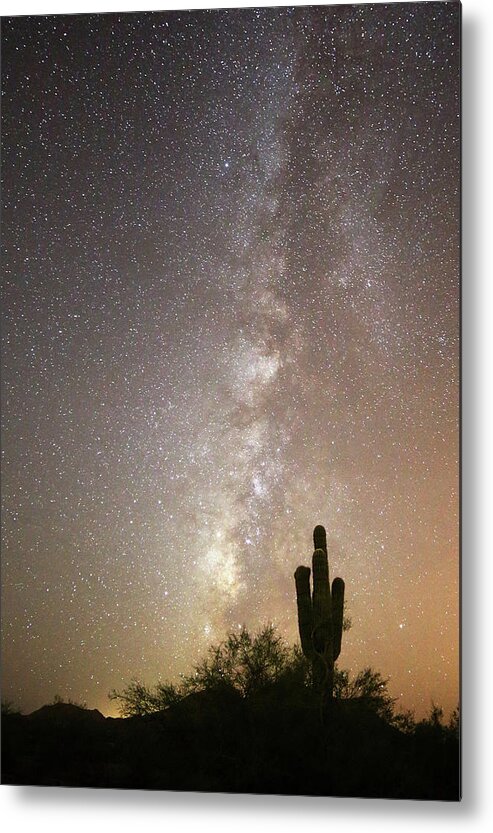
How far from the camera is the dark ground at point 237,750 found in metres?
2.33

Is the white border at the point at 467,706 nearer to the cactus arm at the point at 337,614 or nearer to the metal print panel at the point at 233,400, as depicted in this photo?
the metal print panel at the point at 233,400

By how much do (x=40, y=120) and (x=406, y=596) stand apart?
1.53 metres

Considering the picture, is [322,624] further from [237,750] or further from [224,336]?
[224,336]

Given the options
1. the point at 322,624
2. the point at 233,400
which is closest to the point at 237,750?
the point at 322,624

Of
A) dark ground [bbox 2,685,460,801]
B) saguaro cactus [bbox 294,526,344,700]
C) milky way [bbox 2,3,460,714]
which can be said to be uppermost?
milky way [bbox 2,3,460,714]

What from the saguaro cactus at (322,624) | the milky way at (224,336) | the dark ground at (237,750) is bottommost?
the dark ground at (237,750)

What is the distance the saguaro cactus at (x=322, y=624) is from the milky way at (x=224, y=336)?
0.04 meters

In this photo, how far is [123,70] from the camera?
8.22ft

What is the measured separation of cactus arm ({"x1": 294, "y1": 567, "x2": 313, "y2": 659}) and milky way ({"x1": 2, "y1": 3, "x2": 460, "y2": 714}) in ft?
0.11

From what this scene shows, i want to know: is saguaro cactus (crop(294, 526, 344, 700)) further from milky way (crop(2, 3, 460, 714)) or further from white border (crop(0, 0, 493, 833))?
white border (crop(0, 0, 493, 833))

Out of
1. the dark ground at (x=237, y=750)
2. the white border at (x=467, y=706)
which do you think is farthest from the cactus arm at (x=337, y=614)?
the white border at (x=467, y=706)

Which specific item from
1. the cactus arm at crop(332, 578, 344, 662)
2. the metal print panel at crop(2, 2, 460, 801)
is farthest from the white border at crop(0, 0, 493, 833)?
the cactus arm at crop(332, 578, 344, 662)

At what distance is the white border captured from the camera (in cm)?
234

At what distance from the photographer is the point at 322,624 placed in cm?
235
